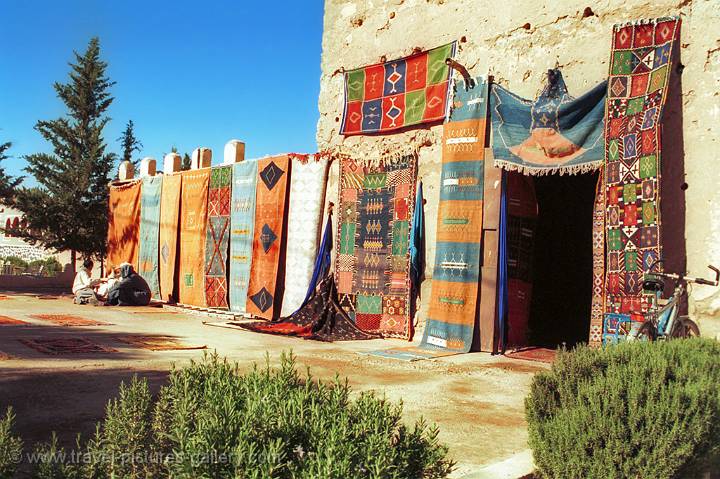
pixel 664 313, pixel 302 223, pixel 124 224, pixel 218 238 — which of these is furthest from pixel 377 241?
pixel 124 224

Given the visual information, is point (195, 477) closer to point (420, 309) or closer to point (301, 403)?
point (301, 403)

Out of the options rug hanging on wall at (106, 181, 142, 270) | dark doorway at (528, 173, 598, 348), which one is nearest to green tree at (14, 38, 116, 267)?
rug hanging on wall at (106, 181, 142, 270)

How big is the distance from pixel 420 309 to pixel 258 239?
3430 mm

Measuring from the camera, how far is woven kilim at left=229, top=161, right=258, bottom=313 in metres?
10.4

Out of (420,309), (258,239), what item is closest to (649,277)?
(420,309)

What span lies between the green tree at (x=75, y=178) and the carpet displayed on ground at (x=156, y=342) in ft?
37.2

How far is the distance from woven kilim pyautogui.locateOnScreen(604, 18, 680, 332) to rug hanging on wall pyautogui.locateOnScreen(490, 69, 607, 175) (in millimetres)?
167

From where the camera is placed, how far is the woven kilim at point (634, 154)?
5.69 m

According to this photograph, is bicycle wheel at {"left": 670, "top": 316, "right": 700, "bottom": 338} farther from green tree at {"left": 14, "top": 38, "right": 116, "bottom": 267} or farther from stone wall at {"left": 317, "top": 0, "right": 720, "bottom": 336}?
green tree at {"left": 14, "top": 38, "right": 116, "bottom": 267}

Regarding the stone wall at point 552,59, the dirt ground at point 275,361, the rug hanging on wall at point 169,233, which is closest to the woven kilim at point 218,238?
the rug hanging on wall at point 169,233

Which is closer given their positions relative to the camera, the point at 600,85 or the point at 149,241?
the point at 600,85

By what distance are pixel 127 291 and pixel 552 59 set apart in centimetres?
902

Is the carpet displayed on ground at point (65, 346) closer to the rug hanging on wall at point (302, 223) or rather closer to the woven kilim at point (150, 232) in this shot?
the rug hanging on wall at point (302, 223)

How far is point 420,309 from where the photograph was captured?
797cm
